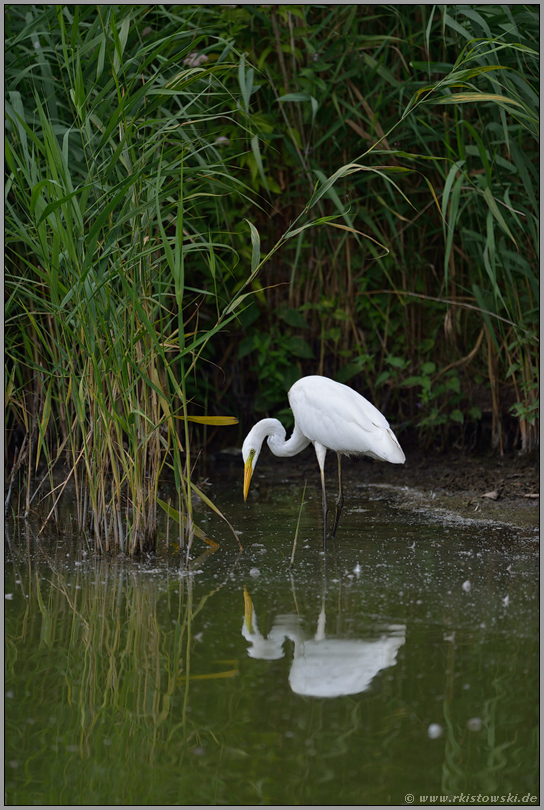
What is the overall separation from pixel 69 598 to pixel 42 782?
1.30m

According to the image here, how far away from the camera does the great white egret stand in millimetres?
4430

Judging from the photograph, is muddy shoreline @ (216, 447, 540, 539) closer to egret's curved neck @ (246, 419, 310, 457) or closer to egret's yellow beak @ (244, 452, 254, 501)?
egret's curved neck @ (246, 419, 310, 457)

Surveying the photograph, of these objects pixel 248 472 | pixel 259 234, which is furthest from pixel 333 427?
pixel 259 234

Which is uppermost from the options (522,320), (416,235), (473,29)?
(473,29)

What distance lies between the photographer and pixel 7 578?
372 cm

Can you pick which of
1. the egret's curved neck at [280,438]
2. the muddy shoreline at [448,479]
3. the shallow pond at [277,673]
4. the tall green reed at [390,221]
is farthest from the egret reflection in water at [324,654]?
the tall green reed at [390,221]

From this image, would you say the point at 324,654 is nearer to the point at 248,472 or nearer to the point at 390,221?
the point at 248,472

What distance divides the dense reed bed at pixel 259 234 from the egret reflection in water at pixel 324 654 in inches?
35.5

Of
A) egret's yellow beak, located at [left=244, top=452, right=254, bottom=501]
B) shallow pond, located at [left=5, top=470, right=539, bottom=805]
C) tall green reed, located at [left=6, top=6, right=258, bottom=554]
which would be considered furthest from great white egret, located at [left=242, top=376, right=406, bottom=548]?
tall green reed, located at [left=6, top=6, right=258, bottom=554]

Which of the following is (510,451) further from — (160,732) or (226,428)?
(160,732)

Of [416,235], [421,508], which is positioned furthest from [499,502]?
[416,235]

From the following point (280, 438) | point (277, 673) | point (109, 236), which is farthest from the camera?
point (280, 438)

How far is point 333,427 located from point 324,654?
6.10ft

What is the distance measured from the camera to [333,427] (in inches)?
181
